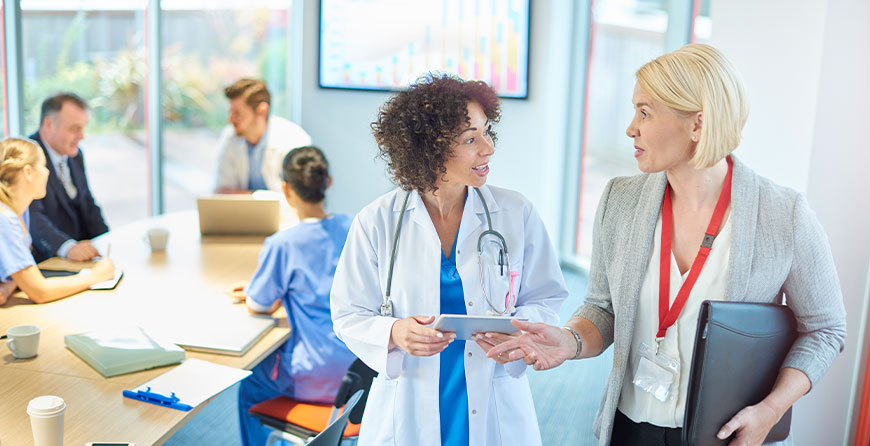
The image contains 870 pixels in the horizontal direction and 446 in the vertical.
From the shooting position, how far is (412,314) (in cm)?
203

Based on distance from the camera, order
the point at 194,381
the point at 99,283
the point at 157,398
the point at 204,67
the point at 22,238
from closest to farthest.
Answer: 1. the point at 157,398
2. the point at 194,381
3. the point at 22,238
4. the point at 99,283
5. the point at 204,67

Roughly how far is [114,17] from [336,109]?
198 centimetres

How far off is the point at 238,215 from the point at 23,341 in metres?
1.84

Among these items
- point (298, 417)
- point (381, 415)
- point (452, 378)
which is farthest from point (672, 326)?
point (298, 417)

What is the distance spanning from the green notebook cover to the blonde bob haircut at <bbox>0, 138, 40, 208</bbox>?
36.1 inches

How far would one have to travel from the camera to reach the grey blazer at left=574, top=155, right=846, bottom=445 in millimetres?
1666

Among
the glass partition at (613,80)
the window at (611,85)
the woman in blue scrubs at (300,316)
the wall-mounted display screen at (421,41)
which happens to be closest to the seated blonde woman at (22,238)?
the woman in blue scrubs at (300,316)

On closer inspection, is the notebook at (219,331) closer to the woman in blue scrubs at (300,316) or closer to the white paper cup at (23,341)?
the woman in blue scrubs at (300,316)

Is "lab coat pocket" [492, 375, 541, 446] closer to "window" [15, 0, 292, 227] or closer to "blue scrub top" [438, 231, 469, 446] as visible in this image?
"blue scrub top" [438, 231, 469, 446]

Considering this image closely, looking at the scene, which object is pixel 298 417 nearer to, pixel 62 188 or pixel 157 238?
pixel 157 238

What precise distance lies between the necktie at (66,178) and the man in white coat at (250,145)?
0.97 meters

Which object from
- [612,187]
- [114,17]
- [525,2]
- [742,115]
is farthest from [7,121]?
[742,115]

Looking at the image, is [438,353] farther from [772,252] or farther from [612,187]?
[772,252]

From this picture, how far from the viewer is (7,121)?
536 cm
